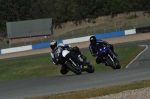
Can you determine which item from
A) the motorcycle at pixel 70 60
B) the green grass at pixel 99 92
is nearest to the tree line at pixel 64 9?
the motorcycle at pixel 70 60

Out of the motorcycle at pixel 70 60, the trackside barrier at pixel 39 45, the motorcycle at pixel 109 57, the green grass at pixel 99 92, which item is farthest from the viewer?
the trackside barrier at pixel 39 45

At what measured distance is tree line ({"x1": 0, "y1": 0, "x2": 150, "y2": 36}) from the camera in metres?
78.7

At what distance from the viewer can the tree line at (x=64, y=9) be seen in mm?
78688

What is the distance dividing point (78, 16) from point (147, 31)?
3649cm

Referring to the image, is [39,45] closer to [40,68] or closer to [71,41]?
[71,41]

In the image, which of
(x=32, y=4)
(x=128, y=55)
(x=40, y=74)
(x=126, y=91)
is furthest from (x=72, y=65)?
(x=32, y=4)

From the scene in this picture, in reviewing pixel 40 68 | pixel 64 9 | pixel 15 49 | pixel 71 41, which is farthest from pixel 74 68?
pixel 64 9

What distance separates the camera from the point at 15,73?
28.6 m

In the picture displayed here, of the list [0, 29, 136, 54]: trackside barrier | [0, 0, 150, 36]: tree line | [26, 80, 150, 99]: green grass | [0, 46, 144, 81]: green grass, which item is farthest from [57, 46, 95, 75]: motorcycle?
[0, 0, 150, 36]: tree line

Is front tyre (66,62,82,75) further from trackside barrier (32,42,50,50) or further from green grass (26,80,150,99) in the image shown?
trackside barrier (32,42,50,50)

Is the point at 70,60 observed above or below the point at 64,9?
below

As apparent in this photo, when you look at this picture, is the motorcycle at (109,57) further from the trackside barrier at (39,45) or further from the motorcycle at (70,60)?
the trackside barrier at (39,45)

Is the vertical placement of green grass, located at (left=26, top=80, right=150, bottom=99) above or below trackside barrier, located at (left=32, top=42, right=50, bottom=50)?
above

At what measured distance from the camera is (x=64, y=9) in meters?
89.1
